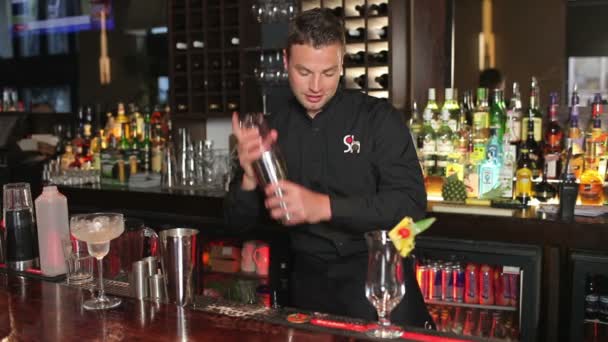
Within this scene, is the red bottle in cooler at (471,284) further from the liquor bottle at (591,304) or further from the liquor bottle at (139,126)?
the liquor bottle at (139,126)

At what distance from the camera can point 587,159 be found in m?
3.01

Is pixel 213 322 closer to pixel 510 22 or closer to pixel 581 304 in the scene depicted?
pixel 581 304

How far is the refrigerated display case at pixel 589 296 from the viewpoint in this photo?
2586mm

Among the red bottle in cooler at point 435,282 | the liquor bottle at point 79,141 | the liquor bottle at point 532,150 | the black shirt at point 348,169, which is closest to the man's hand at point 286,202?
the black shirt at point 348,169

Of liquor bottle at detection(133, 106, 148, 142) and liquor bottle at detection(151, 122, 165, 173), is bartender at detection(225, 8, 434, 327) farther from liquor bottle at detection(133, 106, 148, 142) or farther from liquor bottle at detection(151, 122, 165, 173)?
liquor bottle at detection(133, 106, 148, 142)

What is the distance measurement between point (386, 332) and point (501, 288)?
5.06ft

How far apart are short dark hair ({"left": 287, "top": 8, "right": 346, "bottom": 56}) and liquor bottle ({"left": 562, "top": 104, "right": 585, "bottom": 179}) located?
147 centimetres

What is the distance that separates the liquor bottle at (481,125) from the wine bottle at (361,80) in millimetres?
582

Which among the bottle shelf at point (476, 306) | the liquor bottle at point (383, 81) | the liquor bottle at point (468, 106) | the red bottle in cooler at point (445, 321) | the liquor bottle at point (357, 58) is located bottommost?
the red bottle in cooler at point (445, 321)

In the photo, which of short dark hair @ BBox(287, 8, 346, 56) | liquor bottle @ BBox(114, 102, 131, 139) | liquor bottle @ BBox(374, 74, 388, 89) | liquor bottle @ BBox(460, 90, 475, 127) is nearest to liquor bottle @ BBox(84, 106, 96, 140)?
liquor bottle @ BBox(114, 102, 131, 139)

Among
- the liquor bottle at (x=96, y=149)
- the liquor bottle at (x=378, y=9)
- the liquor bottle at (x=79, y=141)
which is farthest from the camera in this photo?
the liquor bottle at (x=79, y=141)

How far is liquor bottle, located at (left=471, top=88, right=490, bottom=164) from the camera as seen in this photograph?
3.13 m

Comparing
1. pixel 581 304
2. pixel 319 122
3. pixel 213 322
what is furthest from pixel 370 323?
pixel 581 304

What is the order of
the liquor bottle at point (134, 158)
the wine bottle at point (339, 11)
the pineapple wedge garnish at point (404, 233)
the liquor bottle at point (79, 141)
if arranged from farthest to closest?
the liquor bottle at point (79, 141) → the liquor bottle at point (134, 158) → the wine bottle at point (339, 11) → the pineapple wedge garnish at point (404, 233)
